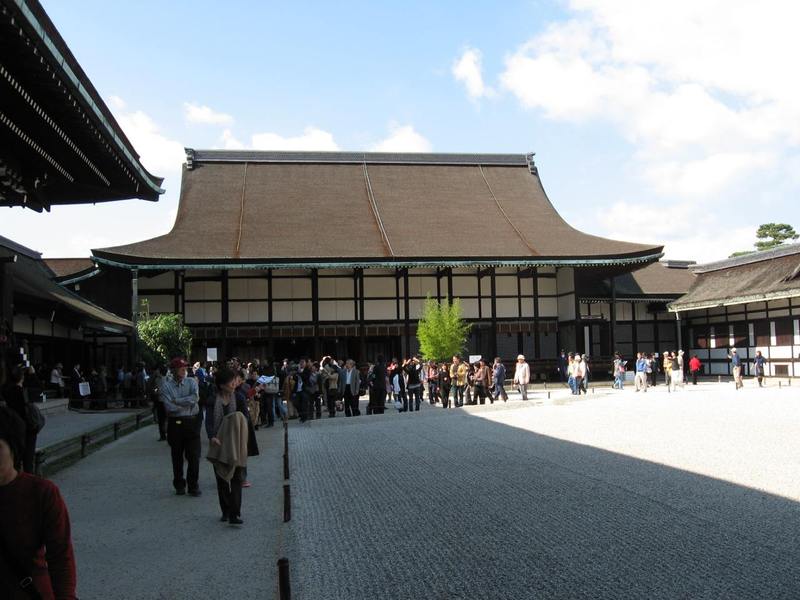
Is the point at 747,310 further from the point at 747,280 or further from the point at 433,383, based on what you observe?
the point at 433,383

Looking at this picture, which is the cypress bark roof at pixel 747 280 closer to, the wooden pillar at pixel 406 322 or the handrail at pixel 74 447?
the wooden pillar at pixel 406 322

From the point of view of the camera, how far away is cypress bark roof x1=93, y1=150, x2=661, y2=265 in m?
30.2

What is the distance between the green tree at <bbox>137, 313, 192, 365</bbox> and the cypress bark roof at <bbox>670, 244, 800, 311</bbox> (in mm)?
22594

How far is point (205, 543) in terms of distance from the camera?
6625mm

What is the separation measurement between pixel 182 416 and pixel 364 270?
23362mm

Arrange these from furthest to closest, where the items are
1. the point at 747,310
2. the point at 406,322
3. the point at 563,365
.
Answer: the point at 747,310 < the point at 406,322 < the point at 563,365

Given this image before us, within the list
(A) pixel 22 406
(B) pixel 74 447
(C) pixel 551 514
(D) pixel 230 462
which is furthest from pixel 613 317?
(A) pixel 22 406

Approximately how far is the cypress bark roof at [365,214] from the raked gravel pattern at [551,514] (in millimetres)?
17273

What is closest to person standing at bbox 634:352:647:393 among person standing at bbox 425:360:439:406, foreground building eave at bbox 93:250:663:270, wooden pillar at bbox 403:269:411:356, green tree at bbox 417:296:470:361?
foreground building eave at bbox 93:250:663:270

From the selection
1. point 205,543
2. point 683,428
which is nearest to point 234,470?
point 205,543

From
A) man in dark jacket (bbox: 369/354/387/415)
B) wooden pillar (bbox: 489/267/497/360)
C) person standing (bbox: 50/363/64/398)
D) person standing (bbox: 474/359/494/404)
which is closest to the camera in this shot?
man in dark jacket (bbox: 369/354/387/415)

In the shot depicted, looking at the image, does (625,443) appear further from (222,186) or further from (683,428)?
(222,186)

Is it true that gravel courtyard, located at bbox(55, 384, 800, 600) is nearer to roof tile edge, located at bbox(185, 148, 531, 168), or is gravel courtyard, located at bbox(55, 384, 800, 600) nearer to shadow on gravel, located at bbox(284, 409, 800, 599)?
shadow on gravel, located at bbox(284, 409, 800, 599)

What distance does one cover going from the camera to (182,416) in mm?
8656
